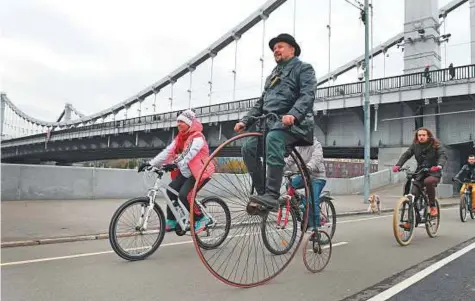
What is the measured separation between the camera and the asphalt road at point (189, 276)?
3.86 meters

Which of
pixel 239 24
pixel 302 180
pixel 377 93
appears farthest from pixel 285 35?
pixel 239 24

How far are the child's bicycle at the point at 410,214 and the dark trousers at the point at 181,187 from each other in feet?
10.8

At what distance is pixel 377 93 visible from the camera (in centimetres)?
2919

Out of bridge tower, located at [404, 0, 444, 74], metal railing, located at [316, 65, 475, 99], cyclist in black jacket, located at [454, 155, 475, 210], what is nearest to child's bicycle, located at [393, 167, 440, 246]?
cyclist in black jacket, located at [454, 155, 475, 210]

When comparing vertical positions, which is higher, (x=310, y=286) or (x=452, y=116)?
(x=452, y=116)

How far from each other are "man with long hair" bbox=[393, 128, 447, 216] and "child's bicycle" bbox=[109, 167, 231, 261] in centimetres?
352

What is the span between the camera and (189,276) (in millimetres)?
4562

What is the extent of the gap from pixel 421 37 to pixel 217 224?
32.3m

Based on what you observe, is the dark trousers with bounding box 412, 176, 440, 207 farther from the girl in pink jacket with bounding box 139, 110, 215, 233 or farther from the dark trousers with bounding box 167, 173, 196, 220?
the dark trousers with bounding box 167, 173, 196, 220

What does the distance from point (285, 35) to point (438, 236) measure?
558 centimetres

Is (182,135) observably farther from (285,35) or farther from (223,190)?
(285,35)

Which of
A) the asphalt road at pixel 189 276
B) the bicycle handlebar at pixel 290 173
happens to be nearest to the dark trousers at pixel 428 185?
the asphalt road at pixel 189 276

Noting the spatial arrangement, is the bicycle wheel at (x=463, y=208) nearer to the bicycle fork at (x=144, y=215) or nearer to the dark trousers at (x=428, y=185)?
the dark trousers at (x=428, y=185)

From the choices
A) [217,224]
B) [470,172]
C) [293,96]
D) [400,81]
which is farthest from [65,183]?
[400,81]
